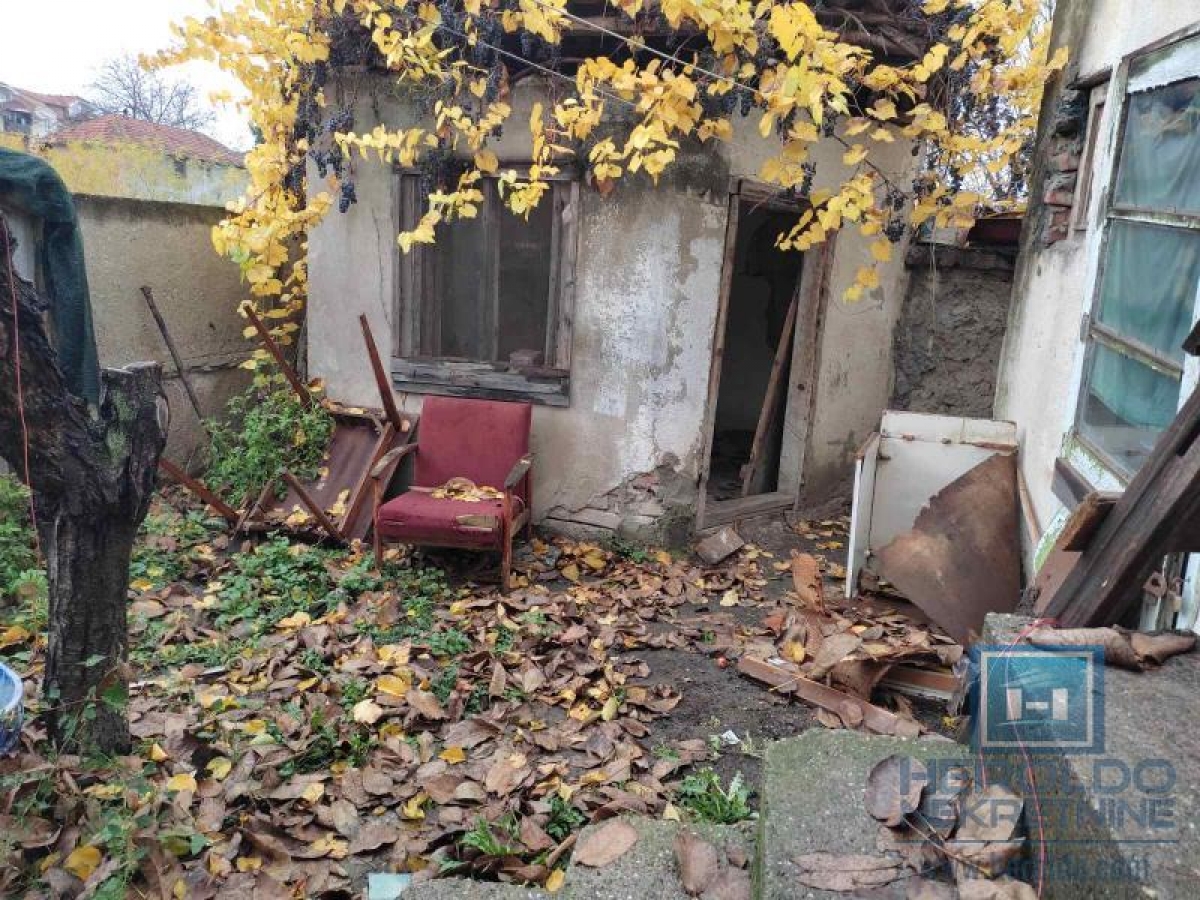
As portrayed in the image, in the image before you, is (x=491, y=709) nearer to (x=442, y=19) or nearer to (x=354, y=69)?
(x=442, y=19)

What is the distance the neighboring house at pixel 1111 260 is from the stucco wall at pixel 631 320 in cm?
149

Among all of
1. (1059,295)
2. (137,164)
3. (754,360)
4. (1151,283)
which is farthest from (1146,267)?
(137,164)

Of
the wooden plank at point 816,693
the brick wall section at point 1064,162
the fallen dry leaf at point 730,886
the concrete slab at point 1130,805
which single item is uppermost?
the brick wall section at point 1064,162

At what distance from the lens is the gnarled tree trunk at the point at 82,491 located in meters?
2.36

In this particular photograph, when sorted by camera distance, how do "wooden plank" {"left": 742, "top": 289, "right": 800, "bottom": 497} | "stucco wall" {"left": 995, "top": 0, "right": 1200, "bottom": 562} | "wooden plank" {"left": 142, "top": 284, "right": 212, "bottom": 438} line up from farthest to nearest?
1. "wooden plank" {"left": 742, "top": 289, "right": 800, "bottom": 497}
2. "wooden plank" {"left": 142, "top": 284, "right": 212, "bottom": 438}
3. "stucco wall" {"left": 995, "top": 0, "right": 1200, "bottom": 562}

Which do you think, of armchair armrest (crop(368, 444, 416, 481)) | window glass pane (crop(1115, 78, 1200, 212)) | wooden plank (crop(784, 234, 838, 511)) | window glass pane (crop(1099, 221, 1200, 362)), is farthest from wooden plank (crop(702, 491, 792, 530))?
window glass pane (crop(1115, 78, 1200, 212))

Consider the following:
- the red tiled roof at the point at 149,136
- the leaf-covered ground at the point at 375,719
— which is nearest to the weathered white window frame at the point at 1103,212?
the leaf-covered ground at the point at 375,719

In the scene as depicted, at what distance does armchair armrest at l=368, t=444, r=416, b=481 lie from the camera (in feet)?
15.6

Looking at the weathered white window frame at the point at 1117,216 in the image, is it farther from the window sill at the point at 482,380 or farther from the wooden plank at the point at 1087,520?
the window sill at the point at 482,380

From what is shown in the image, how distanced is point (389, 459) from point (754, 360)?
14.6ft

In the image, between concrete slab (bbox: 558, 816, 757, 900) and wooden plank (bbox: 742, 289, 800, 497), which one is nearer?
concrete slab (bbox: 558, 816, 757, 900)

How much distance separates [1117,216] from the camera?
9.75 feet

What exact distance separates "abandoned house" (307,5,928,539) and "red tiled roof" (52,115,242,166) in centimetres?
1207

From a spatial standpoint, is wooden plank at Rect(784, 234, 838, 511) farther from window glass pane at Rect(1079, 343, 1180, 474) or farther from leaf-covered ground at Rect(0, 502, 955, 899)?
window glass pane at Rect(1079, 343, 1180, 474)
